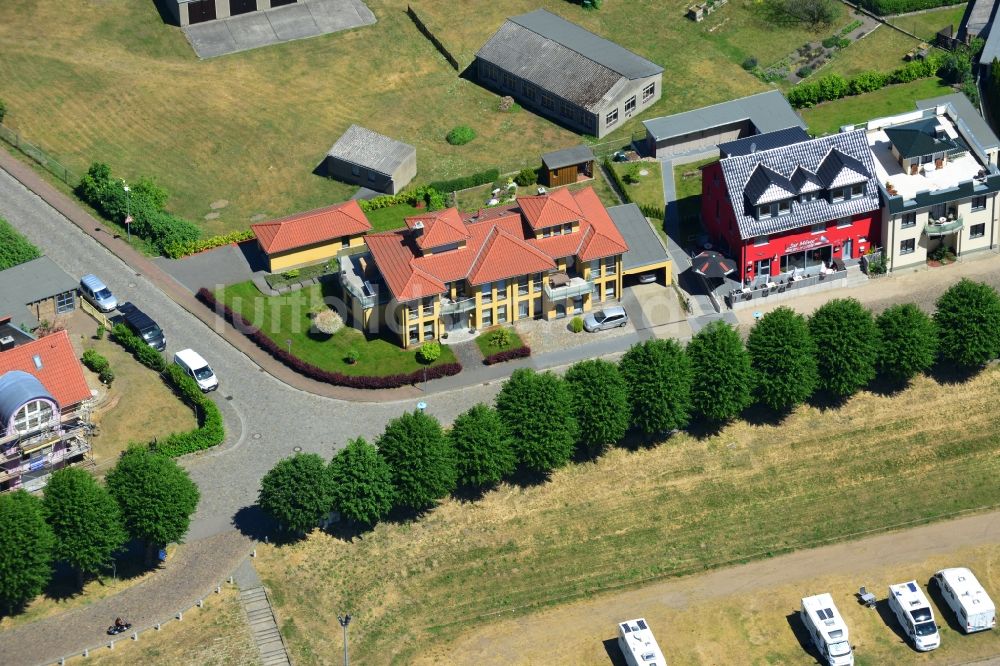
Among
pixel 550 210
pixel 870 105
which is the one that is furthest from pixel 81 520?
pixel 870 105

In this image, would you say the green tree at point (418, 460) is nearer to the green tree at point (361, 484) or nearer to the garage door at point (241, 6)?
the green tree at point (361, 484)

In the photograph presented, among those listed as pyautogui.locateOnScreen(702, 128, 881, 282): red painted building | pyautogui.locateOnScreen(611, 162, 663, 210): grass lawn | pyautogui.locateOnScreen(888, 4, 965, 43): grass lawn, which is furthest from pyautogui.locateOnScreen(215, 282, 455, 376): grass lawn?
pyautogui.locateOnScreen(888, 4, 965, 43): grass lawn

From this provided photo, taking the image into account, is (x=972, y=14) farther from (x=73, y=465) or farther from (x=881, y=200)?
(x=73, y=465)

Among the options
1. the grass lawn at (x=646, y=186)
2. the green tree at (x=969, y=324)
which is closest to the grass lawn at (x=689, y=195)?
the grass lawn at (x=646, y=186)

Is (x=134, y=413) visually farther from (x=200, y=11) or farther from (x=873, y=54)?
(x=873, y=54)

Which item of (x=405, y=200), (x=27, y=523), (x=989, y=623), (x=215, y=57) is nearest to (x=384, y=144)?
(x=405, y=200)
